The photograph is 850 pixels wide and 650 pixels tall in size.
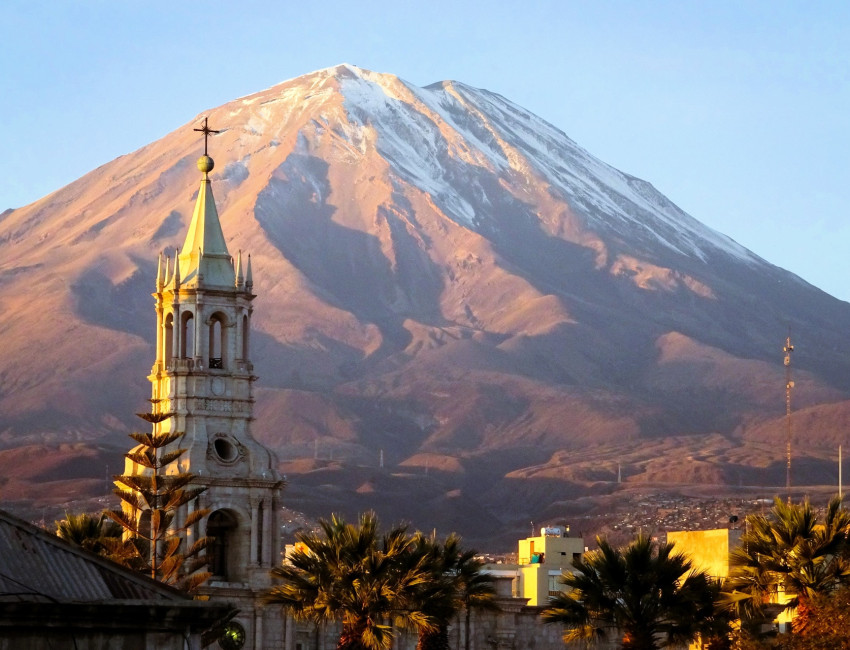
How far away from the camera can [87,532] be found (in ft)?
186

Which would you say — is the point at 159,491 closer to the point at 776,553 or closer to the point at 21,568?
the point at 776,553

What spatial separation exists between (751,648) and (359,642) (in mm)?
8851

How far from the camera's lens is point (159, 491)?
58.0 m

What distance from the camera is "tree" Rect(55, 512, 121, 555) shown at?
53.9 m

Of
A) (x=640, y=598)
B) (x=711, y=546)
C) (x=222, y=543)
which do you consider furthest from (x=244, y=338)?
(x=640, y=598)

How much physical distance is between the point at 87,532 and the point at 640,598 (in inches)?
621

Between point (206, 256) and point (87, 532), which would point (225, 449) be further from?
point (87, 532)

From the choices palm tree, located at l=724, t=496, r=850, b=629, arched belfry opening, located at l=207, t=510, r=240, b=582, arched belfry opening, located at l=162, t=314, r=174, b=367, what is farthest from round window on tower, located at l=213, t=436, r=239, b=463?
palm tree, located at l=724, t=496, r=850, b=629

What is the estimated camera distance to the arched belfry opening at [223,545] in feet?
204

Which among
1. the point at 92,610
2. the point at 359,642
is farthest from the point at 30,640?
the point at 359,642

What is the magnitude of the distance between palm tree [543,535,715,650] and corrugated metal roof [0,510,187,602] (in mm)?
25311

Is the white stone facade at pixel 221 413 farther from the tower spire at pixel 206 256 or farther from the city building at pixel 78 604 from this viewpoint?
the city building at pixel 78 604

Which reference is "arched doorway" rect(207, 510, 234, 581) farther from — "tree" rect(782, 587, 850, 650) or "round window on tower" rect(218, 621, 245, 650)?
"tree" rect(782, 587, 850, 650)

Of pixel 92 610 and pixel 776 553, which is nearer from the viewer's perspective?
pixel 92 610
